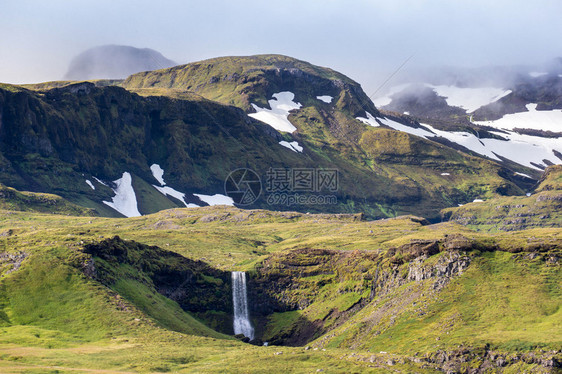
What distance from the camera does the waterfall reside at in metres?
146

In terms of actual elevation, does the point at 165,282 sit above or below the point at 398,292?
above

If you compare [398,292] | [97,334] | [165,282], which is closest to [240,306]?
[165,282]

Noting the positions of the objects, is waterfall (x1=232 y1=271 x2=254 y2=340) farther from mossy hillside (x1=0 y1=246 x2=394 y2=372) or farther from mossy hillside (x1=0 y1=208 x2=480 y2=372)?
mossy hillside (x1=0 y1=246 x2=394 y2=372)

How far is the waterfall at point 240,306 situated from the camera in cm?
14650

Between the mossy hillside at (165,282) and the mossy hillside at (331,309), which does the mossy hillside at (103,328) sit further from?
the mossy hillside at (165,282)

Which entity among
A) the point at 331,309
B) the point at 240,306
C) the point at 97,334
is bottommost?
the point at 240,306

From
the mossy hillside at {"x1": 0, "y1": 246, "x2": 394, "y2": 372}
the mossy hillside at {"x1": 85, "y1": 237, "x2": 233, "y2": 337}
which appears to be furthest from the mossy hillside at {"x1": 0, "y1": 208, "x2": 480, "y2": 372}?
the mossy hillside at {"x1": 85, "y1": 237, "x2": 233, "y2": 337}

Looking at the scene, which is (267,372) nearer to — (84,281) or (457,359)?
(457,359)

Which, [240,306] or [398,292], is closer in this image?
[398,292]

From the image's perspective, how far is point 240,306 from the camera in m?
154

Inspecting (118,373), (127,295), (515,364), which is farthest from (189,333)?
(515,364)

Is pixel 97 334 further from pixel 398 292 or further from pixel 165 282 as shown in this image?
pixel 398 292

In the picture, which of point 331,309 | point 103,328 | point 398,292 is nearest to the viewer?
point 103,328

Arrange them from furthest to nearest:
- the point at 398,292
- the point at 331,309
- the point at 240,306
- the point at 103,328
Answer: the point at 240,306 → the point at 331,309 → the point at 398,292 → the point at 103,328
